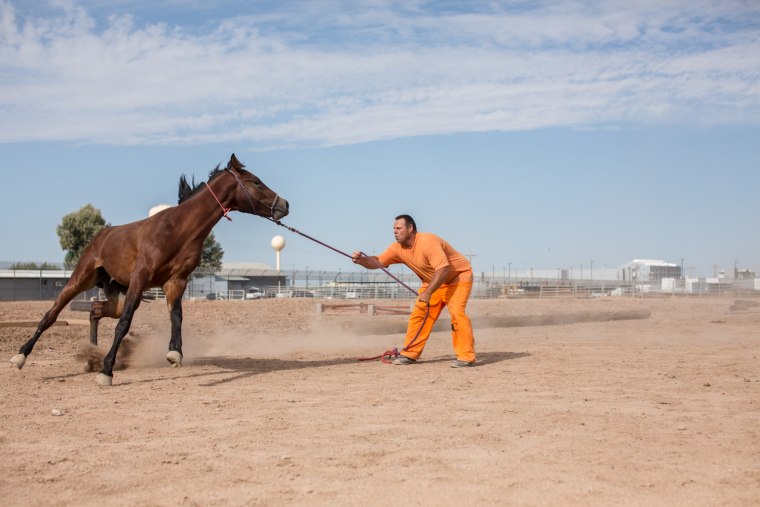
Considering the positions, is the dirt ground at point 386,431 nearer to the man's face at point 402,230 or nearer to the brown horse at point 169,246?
the brown horse at point 169,246

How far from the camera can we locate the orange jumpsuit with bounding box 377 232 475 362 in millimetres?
10594

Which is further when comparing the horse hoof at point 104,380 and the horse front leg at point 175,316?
the horse front leg at point 175,316

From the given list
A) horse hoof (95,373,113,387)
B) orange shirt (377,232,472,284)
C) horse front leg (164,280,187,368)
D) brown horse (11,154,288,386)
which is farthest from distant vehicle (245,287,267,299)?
horse hoof (95,373,113,387)

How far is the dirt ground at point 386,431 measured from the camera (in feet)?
14.9

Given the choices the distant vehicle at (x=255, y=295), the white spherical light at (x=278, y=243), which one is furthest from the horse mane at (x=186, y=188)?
the white spherical light at (x=278, y=243)

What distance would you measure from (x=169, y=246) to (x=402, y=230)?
305 centimetres

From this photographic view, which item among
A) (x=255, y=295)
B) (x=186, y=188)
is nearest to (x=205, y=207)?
(x=186, y=188)

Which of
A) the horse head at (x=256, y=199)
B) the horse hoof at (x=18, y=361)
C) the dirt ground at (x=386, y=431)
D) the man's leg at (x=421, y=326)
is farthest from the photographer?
the man's leg at (x=421, y=326)

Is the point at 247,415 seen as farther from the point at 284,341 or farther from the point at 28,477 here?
the point at 284,341

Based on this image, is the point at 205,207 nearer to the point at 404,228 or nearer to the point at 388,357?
the point at 404,228

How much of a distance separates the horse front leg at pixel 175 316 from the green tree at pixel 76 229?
64.1 meters

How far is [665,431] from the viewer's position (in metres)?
5.93

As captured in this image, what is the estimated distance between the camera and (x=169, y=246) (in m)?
9.72

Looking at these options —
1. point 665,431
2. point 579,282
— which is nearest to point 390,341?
point 665,431
